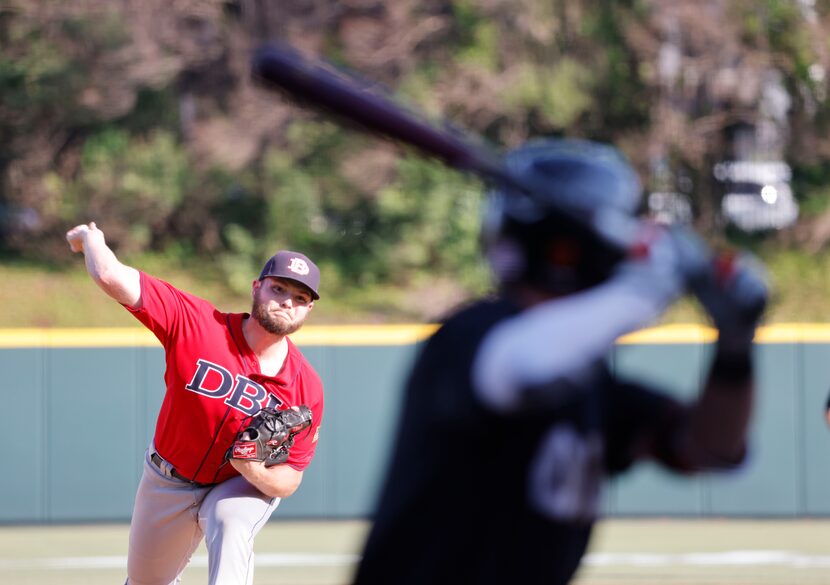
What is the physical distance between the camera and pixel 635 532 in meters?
10.8

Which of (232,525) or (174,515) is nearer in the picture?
(232,525)

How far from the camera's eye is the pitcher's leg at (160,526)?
5789 millimetres

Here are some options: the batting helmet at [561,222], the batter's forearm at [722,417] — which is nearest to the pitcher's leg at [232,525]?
the batter's forearm at [722,417]

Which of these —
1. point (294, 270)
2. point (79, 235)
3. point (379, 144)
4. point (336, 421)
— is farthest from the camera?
point (379, 144)

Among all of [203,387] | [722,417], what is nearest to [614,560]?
[203,387]

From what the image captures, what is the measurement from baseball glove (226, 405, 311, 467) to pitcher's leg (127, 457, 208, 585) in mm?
365

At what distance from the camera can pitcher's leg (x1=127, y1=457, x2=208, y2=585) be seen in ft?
19.0

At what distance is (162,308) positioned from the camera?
5703 millimetres

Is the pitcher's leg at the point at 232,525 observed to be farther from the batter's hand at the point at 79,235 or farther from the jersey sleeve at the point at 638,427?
the jersey sleeve at the point at 638,427

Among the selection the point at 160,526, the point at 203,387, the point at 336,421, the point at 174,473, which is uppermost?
the point at 203,387

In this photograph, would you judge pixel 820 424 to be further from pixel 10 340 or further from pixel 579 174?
pixel 579 174

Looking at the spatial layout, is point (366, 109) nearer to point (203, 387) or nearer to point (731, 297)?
point (731, 297)

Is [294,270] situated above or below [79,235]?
below

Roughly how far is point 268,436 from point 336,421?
566 cm
